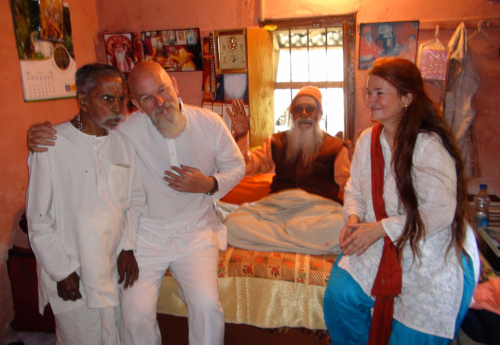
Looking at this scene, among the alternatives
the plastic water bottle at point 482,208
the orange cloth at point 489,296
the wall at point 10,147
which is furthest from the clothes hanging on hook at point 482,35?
the wall at point 10,147

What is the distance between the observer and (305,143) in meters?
2.83

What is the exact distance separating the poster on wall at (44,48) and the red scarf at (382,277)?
2.69 m

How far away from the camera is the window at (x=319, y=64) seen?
→ 11.6ft

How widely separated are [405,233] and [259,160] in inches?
57.6

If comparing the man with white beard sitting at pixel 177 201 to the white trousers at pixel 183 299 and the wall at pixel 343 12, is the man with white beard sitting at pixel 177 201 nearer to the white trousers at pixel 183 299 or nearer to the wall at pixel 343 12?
the white trousers at pixel 183 299

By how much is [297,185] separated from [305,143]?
1.06ft

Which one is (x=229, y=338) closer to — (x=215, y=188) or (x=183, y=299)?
(x=183, y=299)

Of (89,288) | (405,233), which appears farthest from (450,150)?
(89,288)

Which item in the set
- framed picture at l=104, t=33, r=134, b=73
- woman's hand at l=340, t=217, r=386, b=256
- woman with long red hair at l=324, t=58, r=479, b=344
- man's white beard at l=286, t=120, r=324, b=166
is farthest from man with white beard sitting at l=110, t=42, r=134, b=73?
woman's hand at l=340, t=217, r=386, b=256

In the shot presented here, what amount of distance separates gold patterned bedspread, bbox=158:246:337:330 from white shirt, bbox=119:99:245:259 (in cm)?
23

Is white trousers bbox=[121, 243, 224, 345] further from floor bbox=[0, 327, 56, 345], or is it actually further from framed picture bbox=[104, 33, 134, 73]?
framed picture bbox=[104, 33, 134, 73]

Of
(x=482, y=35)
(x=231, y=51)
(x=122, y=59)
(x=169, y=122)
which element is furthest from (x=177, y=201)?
(x=482, y=35)

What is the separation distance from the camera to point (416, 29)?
329 cm

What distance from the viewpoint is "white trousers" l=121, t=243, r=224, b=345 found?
1858mm
